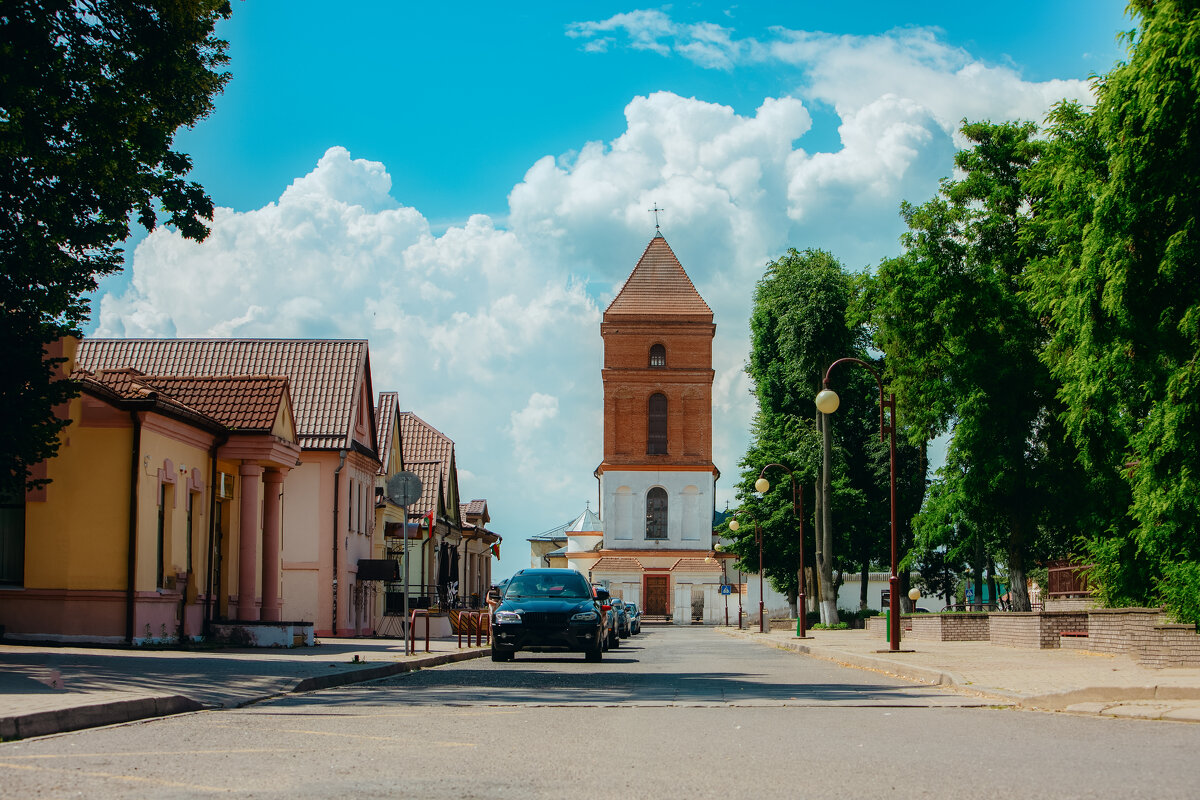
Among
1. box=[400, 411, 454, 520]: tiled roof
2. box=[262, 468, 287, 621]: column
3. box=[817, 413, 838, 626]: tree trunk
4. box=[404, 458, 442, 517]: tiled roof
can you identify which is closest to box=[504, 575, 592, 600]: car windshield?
box=[262, 468, 287, 621]: column

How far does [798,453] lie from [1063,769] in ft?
161

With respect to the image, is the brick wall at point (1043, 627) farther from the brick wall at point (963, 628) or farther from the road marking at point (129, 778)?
the road marking at point (129, 778)

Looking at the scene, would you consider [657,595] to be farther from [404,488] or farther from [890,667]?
[890,667]

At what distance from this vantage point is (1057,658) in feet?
76.3

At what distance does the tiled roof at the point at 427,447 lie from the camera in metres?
60.2

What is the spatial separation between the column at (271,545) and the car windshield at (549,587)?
7698 mm

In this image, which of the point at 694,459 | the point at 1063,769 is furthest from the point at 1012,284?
the point at 694,459

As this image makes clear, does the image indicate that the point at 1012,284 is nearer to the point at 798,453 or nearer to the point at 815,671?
the point at 798,453

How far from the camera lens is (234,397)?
28.6m

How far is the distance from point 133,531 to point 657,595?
71.8 metres

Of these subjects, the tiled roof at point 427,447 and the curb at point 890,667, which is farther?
the tiled roof at point 427,447

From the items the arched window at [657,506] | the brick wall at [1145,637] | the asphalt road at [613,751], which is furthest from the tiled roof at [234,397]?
the arched window at [657,506]

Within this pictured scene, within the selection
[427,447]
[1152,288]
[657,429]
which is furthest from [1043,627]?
[657,429]

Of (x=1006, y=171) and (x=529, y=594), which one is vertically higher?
(x=1006, y=171)
